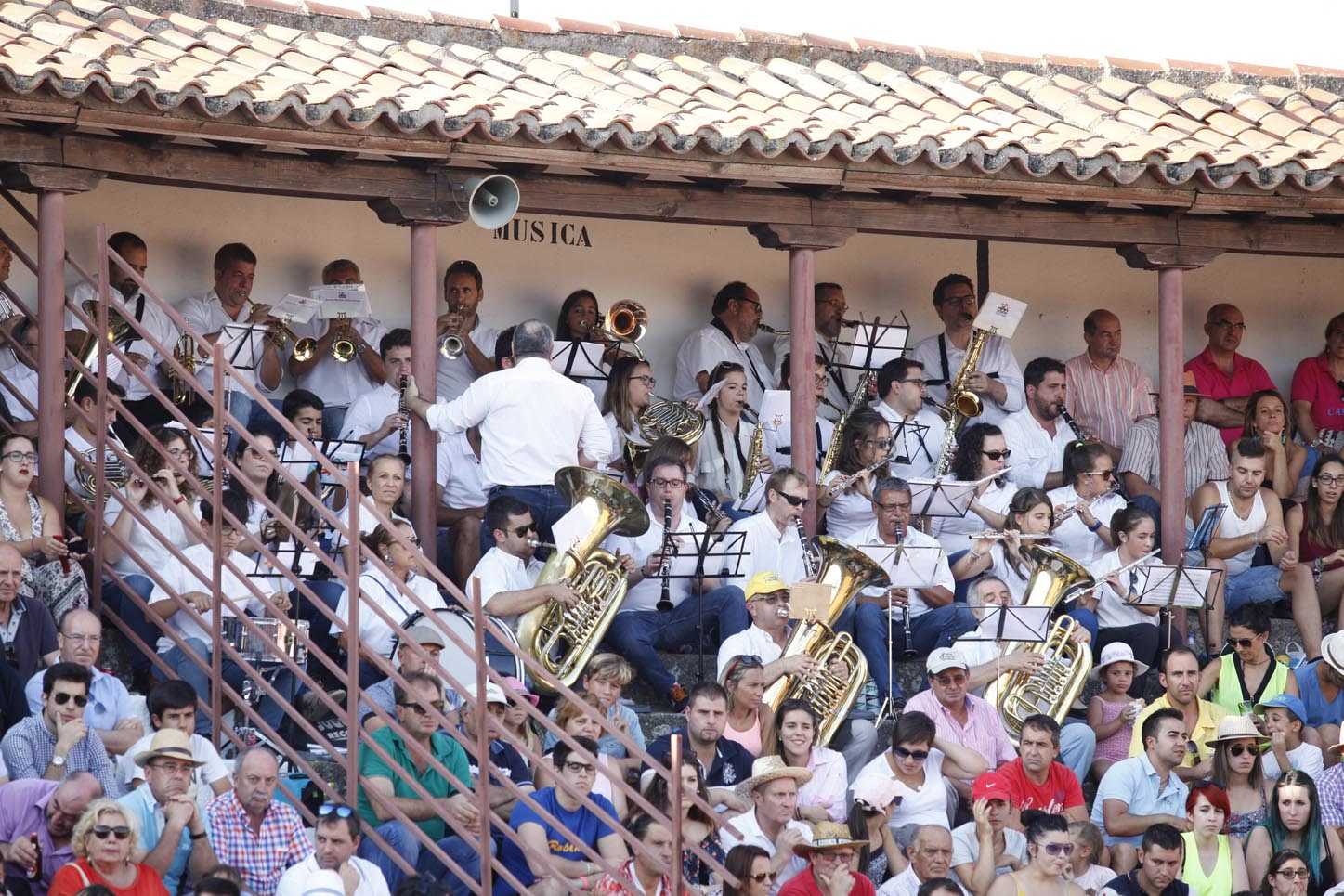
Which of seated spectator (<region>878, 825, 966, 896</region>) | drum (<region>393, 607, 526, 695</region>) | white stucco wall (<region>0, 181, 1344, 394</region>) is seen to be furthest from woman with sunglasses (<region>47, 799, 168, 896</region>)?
white stucco wall (<region>0, 181, 1344, 394</region>)

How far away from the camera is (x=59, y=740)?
35.8 ft

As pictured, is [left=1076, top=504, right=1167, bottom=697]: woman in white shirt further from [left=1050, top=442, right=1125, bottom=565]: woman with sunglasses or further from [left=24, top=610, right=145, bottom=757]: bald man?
[left=24, top=610, right=145, bottom=757]: bald man

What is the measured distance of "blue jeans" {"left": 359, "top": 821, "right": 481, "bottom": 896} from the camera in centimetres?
1126

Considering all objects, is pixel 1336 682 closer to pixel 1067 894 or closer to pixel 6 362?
pixel 1067 894

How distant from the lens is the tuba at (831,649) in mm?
13320

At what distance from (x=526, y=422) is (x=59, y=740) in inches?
147

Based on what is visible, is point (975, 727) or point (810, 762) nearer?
point (810, 762)

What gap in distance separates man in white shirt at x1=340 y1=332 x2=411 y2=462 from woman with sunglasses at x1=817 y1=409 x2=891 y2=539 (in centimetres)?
241

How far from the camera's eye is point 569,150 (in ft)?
46.3

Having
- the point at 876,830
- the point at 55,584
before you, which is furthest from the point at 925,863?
the point at 55,584

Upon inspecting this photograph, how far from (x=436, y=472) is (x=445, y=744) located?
10.0 ft

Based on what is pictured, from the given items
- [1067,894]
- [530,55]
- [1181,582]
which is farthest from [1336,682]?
[530,55]

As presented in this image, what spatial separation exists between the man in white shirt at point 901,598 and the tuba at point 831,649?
0.18m

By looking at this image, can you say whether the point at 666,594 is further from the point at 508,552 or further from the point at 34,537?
the point at 34,537
